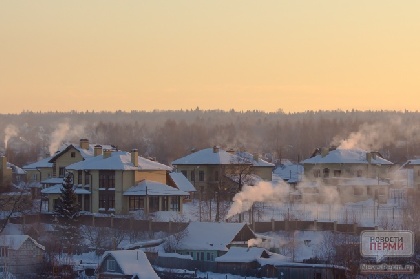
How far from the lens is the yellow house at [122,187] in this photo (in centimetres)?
5438

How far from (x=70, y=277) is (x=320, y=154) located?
32.5 metres

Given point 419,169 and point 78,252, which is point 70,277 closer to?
point 78,252

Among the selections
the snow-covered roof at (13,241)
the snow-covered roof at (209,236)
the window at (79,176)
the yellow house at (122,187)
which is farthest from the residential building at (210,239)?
the window at (79,176)

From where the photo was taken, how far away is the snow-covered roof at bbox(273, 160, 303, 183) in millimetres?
71150

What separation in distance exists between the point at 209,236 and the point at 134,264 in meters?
6.55

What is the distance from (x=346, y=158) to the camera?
66750 mm

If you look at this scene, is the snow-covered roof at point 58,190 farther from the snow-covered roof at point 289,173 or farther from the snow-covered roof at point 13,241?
the snow-covered roof at point 289,173

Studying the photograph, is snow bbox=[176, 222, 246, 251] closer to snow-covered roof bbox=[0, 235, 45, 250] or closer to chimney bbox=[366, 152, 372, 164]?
snow-covered roof bbox=[0, 235, 45, 250]

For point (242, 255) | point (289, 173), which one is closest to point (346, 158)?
point (289, 173)

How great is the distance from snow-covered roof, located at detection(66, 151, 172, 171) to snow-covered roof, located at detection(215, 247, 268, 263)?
1449 centimetres

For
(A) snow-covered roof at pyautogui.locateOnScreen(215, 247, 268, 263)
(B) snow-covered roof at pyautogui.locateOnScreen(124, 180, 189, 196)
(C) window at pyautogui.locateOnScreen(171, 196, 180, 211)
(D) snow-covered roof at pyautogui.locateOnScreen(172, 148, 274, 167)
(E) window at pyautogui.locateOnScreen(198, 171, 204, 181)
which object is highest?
(D) snow-covered roof at pyautogui.locateOnScreen(172, 148, 274, 167)

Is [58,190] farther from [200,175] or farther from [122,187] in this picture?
[200,175]

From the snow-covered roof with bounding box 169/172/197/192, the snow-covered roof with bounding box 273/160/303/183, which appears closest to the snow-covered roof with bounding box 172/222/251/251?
the snow-covered roof with bounding box 169/172/197/192

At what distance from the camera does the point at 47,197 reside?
58594 mm
